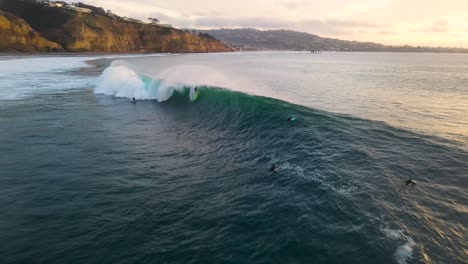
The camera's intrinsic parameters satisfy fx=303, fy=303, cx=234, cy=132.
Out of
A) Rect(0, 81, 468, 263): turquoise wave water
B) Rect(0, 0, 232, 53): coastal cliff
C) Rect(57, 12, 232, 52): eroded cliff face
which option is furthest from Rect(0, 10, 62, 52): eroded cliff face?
Rect(0, 81, 468, 263): turquoise wave water

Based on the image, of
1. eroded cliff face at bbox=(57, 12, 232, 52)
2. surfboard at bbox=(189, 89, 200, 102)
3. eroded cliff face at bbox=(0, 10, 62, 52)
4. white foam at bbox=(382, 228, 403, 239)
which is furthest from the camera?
eroded cliff face at bbox=(57, 12, 232, 52)

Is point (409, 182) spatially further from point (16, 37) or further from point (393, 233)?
point (16, 37)

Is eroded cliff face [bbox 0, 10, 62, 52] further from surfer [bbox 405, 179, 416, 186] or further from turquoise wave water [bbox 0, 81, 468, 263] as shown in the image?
surfer [bbox 405, 179, 416, 186]

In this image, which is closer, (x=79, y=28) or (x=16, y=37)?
(x=16, y=37)

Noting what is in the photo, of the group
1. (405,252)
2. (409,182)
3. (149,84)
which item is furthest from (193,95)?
(405,252)

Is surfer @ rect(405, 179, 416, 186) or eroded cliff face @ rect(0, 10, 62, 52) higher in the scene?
eroded cliff face @ rect(0, 10, 62, 52)

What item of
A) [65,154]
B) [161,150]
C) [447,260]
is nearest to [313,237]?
[447,260]
